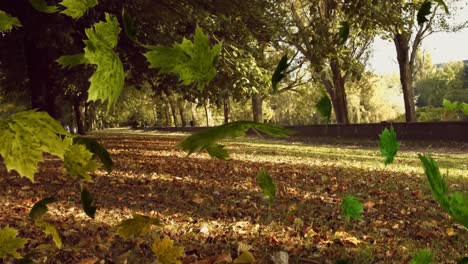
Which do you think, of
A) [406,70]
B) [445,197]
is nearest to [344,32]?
[445,197]

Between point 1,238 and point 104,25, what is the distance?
0.48 m

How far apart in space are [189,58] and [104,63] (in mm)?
120

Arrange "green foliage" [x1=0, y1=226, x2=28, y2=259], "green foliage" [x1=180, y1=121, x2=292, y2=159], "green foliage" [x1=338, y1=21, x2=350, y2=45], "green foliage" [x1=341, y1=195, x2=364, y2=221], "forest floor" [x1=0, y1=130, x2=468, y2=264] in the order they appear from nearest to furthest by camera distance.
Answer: "green foliage" [x1=180, y1=121, x2=292, y2=159] < "green foliage" [x1=0, y1=226, x2=28, y2=259] < "green foliage" [x1=338, y1=21, x2=350, y2=45] < "green foliage" [x1=341, y1=195, x2=364, y2=221] < "forest floor" [x1=0, y1=130, x2=468, y2=264]

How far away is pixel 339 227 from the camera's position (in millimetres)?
5219

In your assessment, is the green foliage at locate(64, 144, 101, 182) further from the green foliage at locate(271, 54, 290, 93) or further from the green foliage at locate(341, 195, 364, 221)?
the green foliage at locate(341, 195, 364, 221)

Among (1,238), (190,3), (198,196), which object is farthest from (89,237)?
(190,3)

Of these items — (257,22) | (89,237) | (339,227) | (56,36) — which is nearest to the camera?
(89,237)

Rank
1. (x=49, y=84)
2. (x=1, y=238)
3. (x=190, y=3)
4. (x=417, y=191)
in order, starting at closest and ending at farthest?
1. (x=1, y=238)
2. (x=417, y=191)
3. (x=190, y=3)
4. (x=49, y=84)

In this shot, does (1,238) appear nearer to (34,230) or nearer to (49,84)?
(34,230)

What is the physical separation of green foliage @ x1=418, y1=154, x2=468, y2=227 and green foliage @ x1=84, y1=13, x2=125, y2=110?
0.46 m

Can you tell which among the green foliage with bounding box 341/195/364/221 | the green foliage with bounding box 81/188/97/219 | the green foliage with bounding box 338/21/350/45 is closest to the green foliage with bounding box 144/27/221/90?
the green foliage with bounding box 81/188/97/219

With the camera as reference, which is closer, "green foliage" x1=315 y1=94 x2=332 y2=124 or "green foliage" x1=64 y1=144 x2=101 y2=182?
"green foliage" x1=64 y1=144 x2=101 y2=182

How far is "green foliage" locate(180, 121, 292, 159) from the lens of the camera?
0.50m

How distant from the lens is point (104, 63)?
1.92 feet
